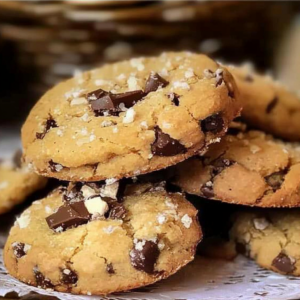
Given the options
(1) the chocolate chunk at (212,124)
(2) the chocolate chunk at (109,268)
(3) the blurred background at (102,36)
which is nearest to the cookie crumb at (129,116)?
(1) the chocolate chunk at (212,124)

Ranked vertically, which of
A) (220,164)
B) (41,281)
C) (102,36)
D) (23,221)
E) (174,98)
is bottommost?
(41,281)

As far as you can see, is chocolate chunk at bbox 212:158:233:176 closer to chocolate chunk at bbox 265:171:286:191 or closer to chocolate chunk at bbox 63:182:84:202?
chocolate chunk at bbox 265:171:286:191

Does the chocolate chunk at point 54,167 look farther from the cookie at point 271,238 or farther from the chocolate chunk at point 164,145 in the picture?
the cookie at point 271,238

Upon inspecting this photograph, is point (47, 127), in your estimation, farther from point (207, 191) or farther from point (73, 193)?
point (207, 191)

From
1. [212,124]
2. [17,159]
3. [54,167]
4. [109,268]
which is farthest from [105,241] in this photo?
[17,159]

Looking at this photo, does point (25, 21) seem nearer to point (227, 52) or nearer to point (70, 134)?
point (227, 52)

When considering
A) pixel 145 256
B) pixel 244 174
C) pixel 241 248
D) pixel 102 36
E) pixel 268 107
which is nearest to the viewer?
pixel 145 256

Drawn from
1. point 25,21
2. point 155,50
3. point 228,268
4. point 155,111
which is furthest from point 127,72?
point 25,21

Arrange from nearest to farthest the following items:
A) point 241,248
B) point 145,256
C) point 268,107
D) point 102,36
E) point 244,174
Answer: point 145,256 → point 244,174 → point 241,248 → point 268,107 → point 102,36
